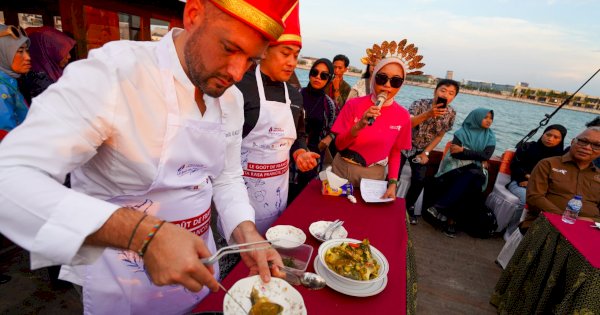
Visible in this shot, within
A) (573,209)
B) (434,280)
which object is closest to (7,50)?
(434,280)

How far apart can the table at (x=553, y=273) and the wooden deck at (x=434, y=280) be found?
1.26 feet

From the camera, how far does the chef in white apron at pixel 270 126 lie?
224 cm

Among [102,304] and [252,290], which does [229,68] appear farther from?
[102,304]

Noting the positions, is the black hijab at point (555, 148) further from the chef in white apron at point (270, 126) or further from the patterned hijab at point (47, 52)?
the patterned hijab at point (47, 52)

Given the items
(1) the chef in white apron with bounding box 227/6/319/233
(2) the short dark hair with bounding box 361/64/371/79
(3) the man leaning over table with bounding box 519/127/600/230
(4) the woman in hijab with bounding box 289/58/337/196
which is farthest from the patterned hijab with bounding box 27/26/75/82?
(3) the man leaning over table with bounding box 519/127/600/230

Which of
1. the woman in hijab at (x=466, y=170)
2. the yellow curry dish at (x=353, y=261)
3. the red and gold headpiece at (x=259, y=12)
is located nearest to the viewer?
the red and gold headpiece at (x=259, y=12)

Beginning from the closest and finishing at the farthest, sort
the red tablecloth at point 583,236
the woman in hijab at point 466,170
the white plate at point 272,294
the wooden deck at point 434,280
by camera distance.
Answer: the white plate at point 272,294
the red tablecloth at point 583,236
the wooden deck at point 434,280
the woman in hijab at point 466,170

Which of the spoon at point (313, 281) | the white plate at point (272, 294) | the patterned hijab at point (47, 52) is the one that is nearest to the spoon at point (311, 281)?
the spoon at point (313, 281)

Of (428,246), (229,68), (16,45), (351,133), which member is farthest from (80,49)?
(428,246)

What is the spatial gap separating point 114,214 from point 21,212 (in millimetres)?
194

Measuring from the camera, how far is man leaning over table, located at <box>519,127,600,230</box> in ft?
11.8

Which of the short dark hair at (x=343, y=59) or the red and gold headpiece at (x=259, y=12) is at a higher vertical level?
the short dark hair at (x=343, y=59)

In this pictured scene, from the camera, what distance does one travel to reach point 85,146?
32.7 inches

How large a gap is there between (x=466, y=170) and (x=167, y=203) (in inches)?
194
